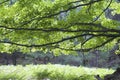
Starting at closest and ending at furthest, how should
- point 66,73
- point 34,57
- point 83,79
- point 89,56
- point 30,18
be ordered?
point 30,18
point 83,79
point 66,73
point 34,57
point 89,56

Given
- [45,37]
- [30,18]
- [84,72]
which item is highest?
[30,18]

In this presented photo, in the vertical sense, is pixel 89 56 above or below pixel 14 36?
below

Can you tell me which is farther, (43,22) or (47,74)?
(47,74)

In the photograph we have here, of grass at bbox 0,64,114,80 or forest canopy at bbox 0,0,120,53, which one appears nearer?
forest canopy at bbox 0,0,120,53

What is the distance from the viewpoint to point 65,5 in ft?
36.0

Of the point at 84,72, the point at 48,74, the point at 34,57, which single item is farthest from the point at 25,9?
the point at 34,57

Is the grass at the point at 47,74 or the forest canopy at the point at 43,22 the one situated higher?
the forest canopy at the point at 43,22

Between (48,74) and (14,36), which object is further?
(48,74)

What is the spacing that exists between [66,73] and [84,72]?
2.88ft

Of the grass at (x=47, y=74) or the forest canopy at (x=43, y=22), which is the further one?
the grass at (x=47, y=74)

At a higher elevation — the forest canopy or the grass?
the forest canopy

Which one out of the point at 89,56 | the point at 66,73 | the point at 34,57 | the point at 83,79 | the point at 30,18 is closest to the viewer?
the point at 30,18

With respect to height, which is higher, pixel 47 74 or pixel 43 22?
pixel 43 22

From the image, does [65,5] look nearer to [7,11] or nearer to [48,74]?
[7,11]
